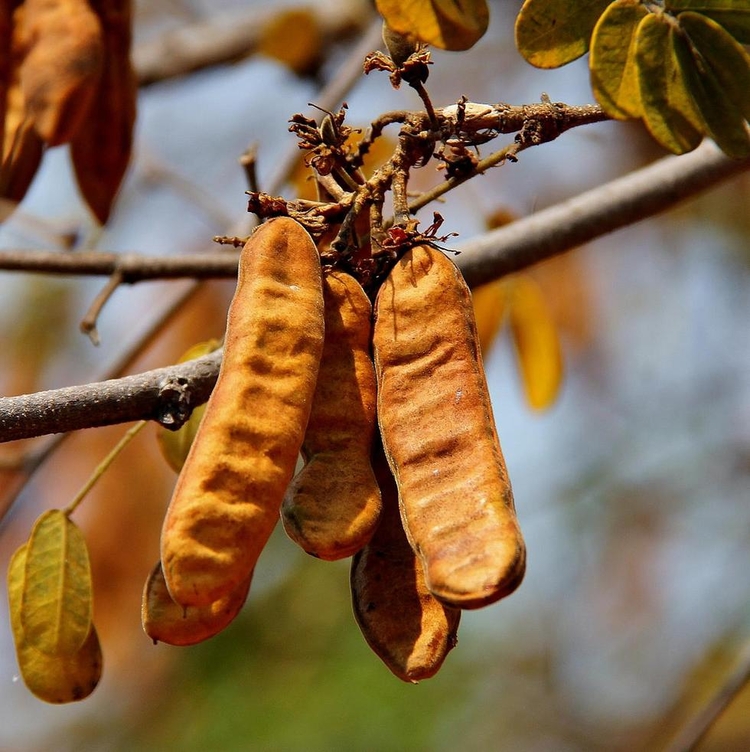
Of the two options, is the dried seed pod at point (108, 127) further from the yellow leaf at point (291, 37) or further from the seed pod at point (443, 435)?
the yellow leaf at point (291, 37)

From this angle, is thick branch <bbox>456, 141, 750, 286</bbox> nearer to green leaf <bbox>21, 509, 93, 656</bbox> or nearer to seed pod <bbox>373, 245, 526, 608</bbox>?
seed pod <bbox>373, 245, 526, 608</bbox>

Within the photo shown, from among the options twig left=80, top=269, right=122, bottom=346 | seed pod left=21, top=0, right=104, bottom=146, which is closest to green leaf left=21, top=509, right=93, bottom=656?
twig left=80, top=269, right=122, bottom=346

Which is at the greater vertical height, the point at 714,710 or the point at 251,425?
the point at 251,425

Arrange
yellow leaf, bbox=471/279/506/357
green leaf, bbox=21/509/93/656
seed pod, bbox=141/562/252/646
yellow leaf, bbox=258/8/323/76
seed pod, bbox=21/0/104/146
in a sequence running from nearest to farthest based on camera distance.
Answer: seed pod, bbox=141/562/252/646
green leaf, bbox=21/509/93/656
seed pod, bbox=21/0/104/146
yellow leaf, bbox=471/279/506/357
yellow leaf, bbox=258/8/323/76

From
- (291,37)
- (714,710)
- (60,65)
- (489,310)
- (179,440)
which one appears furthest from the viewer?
(291,37)

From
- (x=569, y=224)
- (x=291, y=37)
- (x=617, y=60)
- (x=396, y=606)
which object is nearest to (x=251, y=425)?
(x=396, y=606)

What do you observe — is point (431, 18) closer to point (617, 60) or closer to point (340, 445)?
point (617, 60)

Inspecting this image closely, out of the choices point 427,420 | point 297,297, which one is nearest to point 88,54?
point 297,297

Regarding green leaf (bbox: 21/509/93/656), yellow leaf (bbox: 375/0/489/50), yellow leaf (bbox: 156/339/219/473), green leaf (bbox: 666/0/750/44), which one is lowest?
green leaf (bbox: 21/509/93/656)
